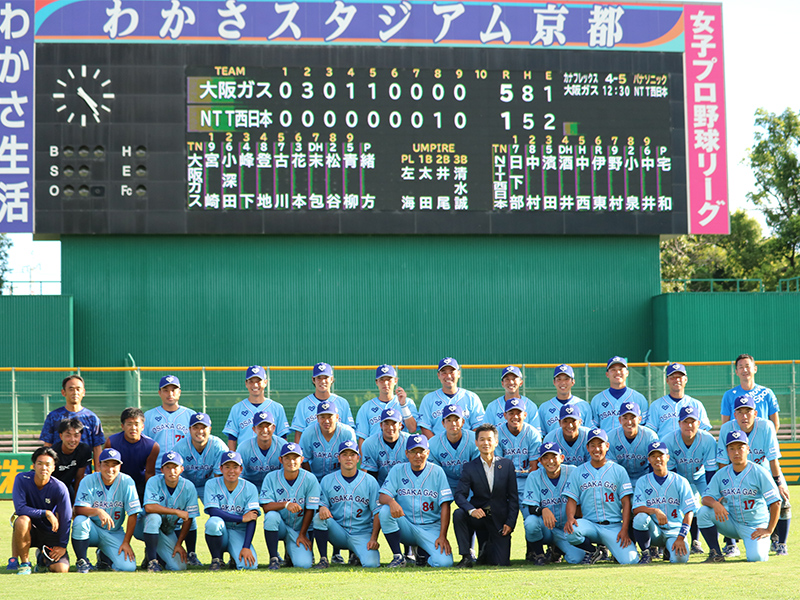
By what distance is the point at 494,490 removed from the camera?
7.59 m

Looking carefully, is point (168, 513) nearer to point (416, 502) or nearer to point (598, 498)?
point (416, 502)

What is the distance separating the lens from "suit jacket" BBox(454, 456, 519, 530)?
755cm

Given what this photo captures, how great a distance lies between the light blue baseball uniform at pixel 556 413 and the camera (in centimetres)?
903

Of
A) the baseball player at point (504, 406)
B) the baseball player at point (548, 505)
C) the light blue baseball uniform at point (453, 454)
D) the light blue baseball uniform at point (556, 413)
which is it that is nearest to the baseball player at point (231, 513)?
the light blue baseball uniform at point (453, 454)

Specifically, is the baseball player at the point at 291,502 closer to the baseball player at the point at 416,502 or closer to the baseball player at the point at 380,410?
the baseball player at the point at 416,502

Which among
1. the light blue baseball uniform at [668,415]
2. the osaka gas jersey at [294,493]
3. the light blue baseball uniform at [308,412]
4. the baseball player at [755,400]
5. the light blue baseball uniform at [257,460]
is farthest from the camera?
the light blue baseball uniform at [308,412]

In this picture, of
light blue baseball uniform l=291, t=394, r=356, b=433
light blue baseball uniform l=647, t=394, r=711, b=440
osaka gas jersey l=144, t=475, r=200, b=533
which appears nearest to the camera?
osaka gas jersey l=144, t=475, r=200, b=533

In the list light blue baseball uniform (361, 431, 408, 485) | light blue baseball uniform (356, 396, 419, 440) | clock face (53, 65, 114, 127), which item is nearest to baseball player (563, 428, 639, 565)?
light blue baseball uniform (361, 431, 408, 485)

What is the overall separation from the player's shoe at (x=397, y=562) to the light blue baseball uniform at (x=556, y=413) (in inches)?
88.1

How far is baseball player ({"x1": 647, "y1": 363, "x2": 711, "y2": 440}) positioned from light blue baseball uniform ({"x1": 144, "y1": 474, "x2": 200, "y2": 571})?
436cm

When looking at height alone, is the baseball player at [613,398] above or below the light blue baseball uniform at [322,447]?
above

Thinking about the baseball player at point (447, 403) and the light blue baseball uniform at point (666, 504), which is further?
the baseball player at point (447, 403)

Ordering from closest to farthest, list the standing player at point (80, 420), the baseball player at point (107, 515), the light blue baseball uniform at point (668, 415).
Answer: the baseball player at point (107, 515) → the standing player at point (80, 420) → the light blue baseball uniform at point (668, 415)

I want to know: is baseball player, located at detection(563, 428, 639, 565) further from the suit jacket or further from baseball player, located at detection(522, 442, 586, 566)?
the suit jacket
